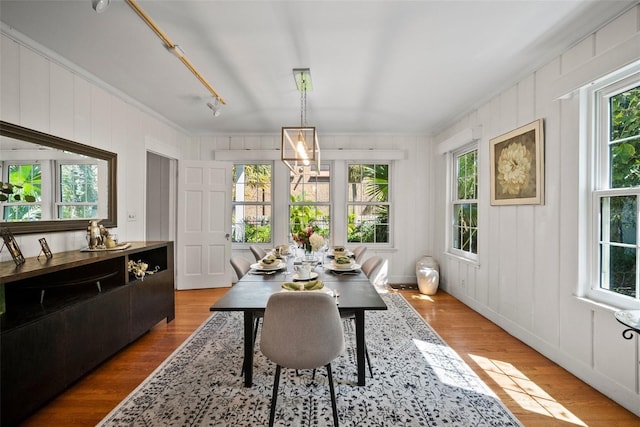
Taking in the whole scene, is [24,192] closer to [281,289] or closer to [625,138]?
[281,289]

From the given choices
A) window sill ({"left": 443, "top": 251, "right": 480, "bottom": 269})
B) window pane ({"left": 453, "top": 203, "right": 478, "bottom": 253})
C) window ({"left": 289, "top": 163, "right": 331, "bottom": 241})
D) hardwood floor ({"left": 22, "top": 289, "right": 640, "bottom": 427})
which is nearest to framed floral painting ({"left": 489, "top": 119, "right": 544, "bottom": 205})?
window pane ({"left": 453, "top": 203, "right": 478, "bottom": 253})

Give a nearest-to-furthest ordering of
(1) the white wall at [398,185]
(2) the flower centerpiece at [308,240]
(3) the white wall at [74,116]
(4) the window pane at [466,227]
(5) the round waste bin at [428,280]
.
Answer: (3) the white wall at [74,116] → (2) the flower centerpiece at [308,240] → (4) the window pane at [466,227] → (5) the round waste bin at [428,280] → (1) the white wall at [398,185]

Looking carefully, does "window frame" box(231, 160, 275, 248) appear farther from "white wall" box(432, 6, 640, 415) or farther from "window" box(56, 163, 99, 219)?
"white wall" box(432, 6, 640, 415)

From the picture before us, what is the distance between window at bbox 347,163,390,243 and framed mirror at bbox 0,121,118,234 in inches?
141

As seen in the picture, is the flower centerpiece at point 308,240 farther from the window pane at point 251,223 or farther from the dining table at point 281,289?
the window pane at point 251,223

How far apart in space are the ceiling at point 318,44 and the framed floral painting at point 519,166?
1.91 feet

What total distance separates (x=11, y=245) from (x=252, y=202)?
3481 millimetres

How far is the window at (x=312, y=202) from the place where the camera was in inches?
215

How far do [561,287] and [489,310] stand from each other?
45.9 inches

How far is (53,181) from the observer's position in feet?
8.76

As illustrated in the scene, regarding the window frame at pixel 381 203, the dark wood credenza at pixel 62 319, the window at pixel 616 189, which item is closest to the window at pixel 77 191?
the dark wood credenza at pixel 62 319

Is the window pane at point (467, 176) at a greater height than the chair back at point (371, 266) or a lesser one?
greater

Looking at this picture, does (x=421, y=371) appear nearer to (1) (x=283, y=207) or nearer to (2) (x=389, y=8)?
(2) (x=389, y=8)

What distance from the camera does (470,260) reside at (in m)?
4.14
